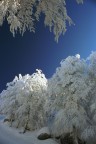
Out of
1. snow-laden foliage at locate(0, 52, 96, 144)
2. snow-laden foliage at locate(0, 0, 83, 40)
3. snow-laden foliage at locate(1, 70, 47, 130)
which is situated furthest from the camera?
snow-laden foliage at locate(1, 70, 47, 130)

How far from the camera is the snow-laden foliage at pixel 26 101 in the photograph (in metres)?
52.0

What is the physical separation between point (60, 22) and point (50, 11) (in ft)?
1.45

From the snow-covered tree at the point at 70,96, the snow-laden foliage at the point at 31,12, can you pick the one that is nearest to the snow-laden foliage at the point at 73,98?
the snow-covered tree at the point at 70,96

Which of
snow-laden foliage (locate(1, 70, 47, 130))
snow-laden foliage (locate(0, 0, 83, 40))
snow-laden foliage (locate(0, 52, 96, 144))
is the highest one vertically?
snow-laden foliage (locate(1, 70, 47, 130))

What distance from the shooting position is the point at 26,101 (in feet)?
174

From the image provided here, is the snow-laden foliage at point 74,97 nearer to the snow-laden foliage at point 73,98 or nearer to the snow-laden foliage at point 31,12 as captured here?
the snow-laden foliage at point 73,98

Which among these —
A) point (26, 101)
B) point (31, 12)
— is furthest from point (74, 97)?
point (31, 12)

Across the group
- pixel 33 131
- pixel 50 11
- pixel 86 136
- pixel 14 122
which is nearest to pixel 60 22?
pixel 50 11

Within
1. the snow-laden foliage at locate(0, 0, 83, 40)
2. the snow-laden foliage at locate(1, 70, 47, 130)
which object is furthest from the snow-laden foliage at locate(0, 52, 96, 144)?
the snow-laden foliage at locate(0, 0, 83, 40)

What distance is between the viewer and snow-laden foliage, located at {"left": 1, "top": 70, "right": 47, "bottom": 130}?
171ft

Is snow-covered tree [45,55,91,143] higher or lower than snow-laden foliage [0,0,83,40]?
higher

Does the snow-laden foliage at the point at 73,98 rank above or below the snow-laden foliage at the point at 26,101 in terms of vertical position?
below

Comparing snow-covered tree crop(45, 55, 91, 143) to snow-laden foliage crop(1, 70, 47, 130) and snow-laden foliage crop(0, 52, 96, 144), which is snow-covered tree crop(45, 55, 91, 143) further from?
snow-laden foliage crop(1, 70, 47, 130)

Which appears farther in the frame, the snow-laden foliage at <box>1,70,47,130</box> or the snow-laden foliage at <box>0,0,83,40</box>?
the snow-laden foliage at <box>1,70,47,130</box>
